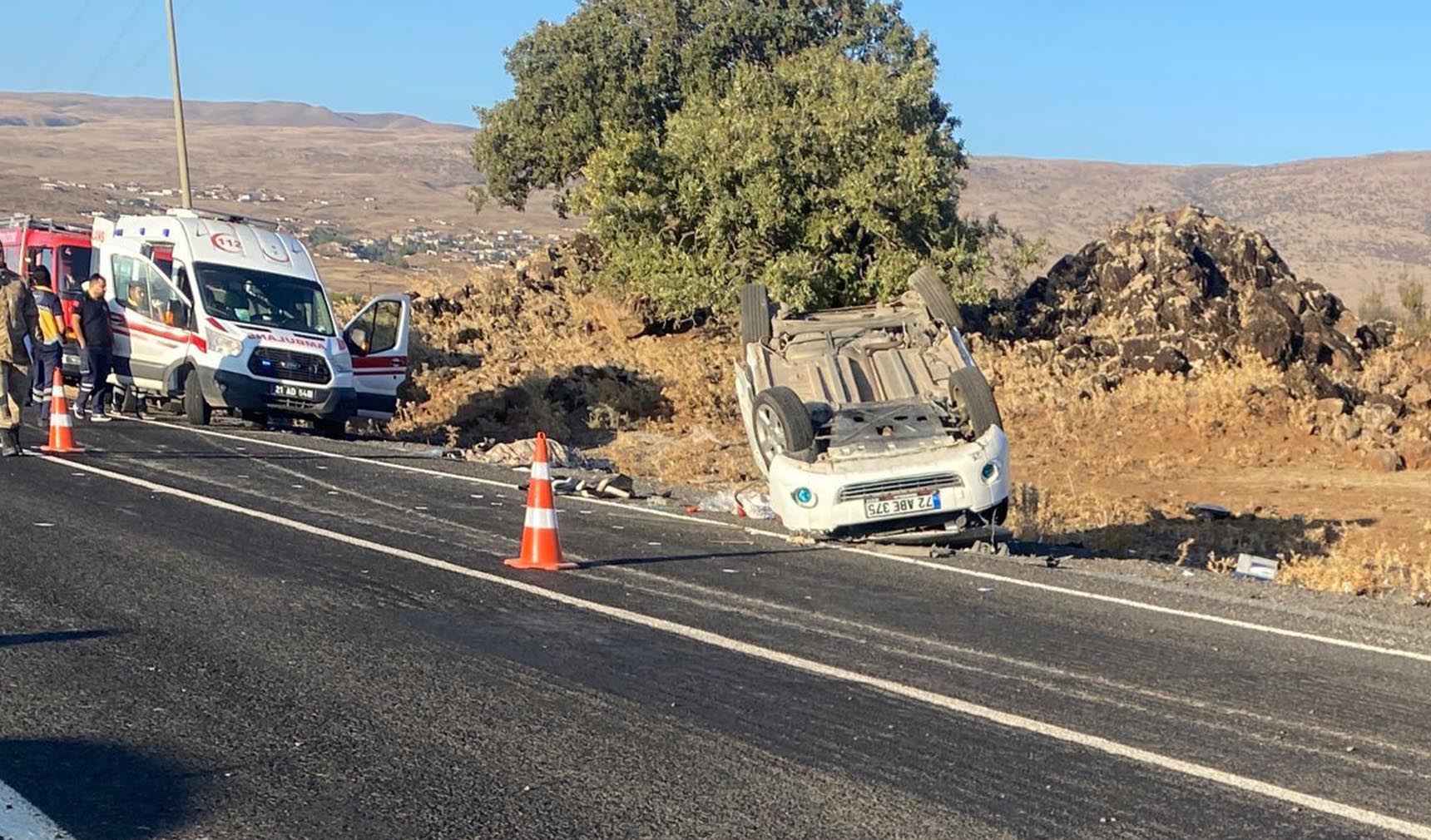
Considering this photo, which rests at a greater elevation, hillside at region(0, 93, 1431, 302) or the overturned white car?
hillside at region(0, 93, 1431, 302)

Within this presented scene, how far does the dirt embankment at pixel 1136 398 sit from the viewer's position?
56.9 feet

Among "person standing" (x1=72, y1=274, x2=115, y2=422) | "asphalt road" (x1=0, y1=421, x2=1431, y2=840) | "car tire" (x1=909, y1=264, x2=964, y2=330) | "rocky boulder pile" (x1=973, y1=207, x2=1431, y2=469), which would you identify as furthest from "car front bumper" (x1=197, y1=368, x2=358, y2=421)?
"rocky boulder pile" (x1=973, y1=207, x2=1431, y2=469)

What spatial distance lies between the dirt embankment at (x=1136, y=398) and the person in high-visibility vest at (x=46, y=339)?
572 centimetres

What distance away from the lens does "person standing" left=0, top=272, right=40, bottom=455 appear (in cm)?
1505

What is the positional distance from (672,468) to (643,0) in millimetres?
19266

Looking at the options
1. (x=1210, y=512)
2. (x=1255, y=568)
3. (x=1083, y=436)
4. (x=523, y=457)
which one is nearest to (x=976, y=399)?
(x=1255, y=568)

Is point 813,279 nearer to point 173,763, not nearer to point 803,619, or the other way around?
point 803,619

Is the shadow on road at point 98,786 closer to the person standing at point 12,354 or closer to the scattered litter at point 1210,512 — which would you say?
the person standing at point 12,354

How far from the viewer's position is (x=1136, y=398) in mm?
24250

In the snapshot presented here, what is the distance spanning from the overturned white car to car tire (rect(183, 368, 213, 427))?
9.05m

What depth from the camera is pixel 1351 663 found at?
8.48 meters

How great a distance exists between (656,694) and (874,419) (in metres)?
5.61

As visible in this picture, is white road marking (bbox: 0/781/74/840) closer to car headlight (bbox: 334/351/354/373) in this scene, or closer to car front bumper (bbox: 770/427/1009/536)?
car front bumper (bbox: 770/427/1009/536)

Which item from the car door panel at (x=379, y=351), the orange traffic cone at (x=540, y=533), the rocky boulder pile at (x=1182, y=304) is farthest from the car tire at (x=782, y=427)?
the rocky boulder pile at (x=1182, y=304)
